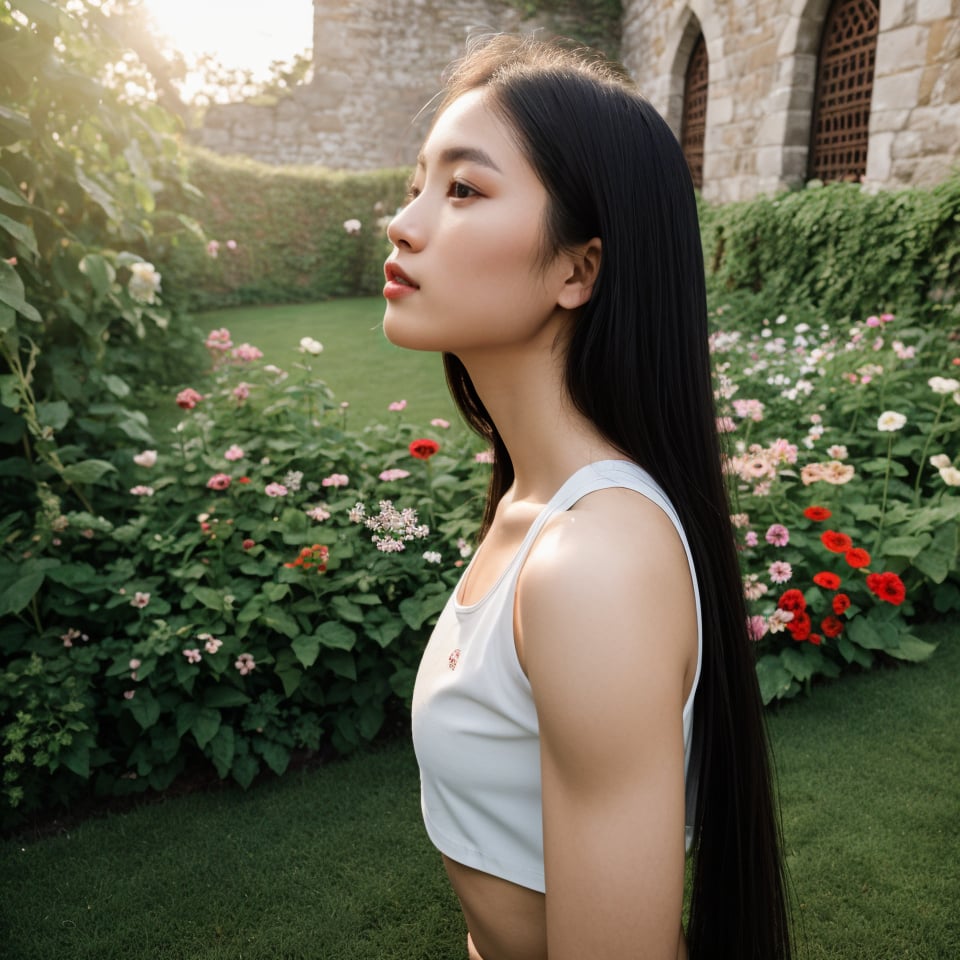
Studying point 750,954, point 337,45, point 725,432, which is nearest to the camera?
point 750,954

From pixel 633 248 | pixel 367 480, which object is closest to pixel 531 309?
pixel 633 248

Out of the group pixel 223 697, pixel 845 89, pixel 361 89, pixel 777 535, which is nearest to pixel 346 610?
pixel 223 697

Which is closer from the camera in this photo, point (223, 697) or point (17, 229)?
point (17, 229)

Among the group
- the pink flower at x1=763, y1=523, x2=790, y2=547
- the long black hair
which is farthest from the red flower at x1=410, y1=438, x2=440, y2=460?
the long black hair

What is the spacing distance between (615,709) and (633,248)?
472 millimetres

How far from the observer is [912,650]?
9.01ft

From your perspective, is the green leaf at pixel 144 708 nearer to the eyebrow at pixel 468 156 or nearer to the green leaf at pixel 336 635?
the green leaf at pixel 336 635

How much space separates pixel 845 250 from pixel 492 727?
609cm

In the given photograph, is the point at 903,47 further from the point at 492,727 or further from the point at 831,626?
the point at 492,727

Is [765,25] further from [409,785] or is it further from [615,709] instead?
[615,709]

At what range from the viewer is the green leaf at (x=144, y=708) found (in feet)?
6.98

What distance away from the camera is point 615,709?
2.14 ft

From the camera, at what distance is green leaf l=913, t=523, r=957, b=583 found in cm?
278

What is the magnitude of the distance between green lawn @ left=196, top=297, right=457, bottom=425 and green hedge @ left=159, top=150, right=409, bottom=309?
0.63 metres
